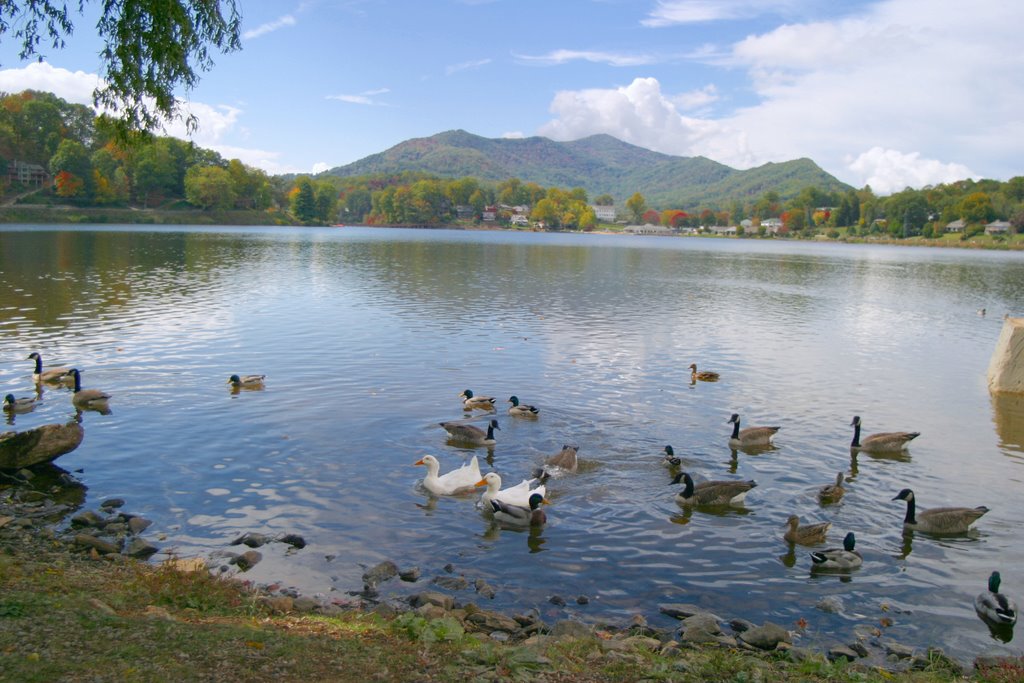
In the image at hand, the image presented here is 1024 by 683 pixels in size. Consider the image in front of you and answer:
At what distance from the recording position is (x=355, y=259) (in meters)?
81.8

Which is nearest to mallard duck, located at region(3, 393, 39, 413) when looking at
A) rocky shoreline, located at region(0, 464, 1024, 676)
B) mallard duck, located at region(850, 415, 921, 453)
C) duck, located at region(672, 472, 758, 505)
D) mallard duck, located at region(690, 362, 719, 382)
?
rocky shoreline, located at region(0, 464, 1024, 676)

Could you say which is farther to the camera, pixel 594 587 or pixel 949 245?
pixel 949 245

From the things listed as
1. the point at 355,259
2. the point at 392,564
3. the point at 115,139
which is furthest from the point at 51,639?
the point at 355,259

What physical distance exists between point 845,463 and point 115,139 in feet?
66.2

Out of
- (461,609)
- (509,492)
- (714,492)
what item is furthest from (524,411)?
(461,609)

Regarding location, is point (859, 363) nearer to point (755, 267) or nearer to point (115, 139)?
point (115, 139)

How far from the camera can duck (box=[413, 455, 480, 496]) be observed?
15234 millimetres

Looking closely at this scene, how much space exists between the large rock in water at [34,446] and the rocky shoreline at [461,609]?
204 cm

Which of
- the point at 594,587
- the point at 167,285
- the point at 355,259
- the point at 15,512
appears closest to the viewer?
the point at 594,587

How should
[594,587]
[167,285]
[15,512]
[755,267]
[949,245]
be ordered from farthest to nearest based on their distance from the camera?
[949,245] → [755,267] → [167,285] → [15,512] → [594,587]

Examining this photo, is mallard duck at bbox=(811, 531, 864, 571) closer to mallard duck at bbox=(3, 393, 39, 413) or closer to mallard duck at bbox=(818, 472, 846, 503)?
mallard duck at bbox=(818, 472, 846, 503)

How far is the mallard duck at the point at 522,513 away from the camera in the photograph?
13.7 meters

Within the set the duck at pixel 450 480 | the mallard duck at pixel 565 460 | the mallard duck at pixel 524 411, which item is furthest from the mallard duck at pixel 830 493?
the mallard duck at pixel 524 411

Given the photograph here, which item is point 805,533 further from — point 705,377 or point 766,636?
point 705,377
